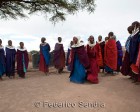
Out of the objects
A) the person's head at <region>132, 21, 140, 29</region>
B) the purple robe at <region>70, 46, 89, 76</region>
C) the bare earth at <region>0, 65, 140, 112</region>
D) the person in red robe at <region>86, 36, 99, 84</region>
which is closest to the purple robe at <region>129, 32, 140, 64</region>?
the person's head at <region>132, 21, 140, 29</region>

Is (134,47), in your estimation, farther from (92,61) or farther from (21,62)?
(21,62)

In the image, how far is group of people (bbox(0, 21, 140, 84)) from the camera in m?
8.28

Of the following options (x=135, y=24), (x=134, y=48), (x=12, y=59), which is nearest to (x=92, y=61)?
(x=134, y=48)

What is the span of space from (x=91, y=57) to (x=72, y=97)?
8.45 feet

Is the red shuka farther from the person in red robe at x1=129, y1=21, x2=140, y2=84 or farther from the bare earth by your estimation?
the person in red robe at x1=129, y1=21, x2=140, y2=84

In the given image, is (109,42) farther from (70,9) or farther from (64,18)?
(64,18)

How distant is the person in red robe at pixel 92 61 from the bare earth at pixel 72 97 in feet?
0.75

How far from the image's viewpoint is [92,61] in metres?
9.50

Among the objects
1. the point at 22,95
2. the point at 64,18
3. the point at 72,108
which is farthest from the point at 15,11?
the point at 72,108

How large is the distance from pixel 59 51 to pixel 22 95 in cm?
545

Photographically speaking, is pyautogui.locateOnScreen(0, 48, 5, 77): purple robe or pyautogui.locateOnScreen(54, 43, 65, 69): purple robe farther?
pyautogui.locateOnScreen(54, 43, 65, 69): purple robe

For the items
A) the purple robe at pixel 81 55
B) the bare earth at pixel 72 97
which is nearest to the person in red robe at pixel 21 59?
the bare earth at pixel 72 97

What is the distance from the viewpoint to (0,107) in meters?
6.74

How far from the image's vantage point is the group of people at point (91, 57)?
27.2ft
